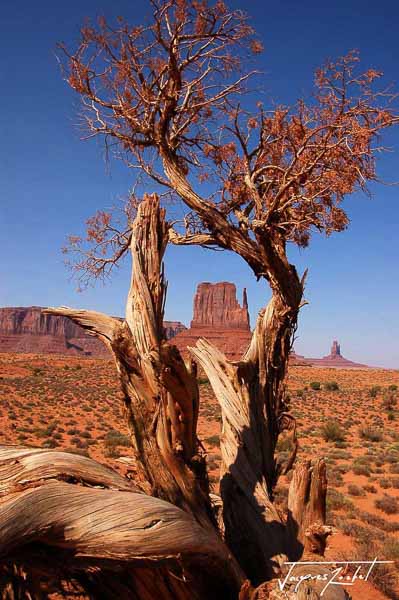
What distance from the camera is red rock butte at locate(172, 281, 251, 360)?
115688 millimetres

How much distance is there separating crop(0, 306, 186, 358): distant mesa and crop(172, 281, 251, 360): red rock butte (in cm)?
2337

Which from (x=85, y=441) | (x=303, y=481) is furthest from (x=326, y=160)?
(x=85, y=441)

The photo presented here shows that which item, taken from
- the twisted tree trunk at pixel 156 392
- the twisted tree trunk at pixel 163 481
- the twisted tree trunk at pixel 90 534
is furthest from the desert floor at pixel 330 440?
the twisted tree trunk at pixel 90 534

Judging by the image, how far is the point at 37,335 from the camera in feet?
495

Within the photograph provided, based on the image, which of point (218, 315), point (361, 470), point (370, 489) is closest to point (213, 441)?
point (361, 470)

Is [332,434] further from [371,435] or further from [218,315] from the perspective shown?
[218,315]

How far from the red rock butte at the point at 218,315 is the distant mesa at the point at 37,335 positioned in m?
23.4

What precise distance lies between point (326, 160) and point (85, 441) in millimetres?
14169

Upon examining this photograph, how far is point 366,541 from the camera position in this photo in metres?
7.68

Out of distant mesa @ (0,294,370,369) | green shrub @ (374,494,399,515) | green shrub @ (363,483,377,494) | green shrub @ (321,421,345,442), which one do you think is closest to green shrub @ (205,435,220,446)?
green shrub @ (321,421,345,442)

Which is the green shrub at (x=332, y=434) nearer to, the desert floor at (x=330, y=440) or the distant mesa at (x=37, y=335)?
the desert floor at (x=330, y=440)

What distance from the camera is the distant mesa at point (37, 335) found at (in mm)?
144875

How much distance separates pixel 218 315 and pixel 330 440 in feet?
342

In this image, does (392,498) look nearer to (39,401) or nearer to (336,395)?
(39,401)
